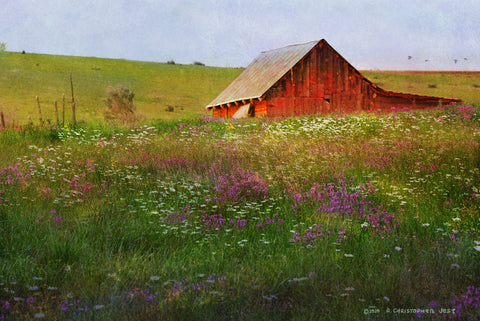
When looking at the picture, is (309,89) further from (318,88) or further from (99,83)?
(99,83)

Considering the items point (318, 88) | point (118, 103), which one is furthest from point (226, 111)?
point (118, 103)

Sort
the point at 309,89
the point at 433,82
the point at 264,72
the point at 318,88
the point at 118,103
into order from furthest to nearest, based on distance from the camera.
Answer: the point at 433,82 < the point at 118,103 < the point at 264,72 < the point at 318,88 < the point at 309,89

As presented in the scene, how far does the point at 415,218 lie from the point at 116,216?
4107 millimetres

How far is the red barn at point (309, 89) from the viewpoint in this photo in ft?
83.0

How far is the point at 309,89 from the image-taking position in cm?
2595

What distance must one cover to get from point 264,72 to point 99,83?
135 ft

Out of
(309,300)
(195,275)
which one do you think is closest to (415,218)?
(309,300)

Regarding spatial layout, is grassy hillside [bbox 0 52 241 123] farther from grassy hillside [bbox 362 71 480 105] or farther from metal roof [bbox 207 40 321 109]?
grassy hillside [bbox 362 71 480 105]

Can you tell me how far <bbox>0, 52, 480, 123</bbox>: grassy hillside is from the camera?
1930 inches

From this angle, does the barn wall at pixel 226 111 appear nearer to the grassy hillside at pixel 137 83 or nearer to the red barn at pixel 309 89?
the red barn at pixel 309 89

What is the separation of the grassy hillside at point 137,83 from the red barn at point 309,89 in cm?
1644

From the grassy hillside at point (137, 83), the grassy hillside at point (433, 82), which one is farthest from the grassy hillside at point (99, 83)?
the grassy hillside at point (433, 82)

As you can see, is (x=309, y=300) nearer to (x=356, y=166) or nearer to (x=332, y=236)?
(x=332, y=236)

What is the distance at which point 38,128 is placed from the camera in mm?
14883
